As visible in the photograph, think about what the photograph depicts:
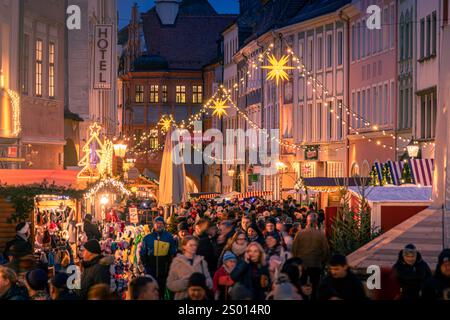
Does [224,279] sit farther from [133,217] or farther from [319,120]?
[319,120]

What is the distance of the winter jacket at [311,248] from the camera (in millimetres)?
18828

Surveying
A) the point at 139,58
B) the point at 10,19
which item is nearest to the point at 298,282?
the point at 10,19

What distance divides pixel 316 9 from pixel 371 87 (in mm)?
10903

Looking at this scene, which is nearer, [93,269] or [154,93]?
[93,269]

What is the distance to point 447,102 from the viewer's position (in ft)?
68.6

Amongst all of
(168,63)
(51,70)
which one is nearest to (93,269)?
(51,70)

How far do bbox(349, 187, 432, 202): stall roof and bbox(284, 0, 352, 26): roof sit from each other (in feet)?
88.1

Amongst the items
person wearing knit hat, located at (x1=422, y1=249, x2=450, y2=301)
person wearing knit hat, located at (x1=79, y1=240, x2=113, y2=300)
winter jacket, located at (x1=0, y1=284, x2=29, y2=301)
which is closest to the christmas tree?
Result: person wearing knit hat, located at (x1=79, y1=240, x2=113, y2=300)

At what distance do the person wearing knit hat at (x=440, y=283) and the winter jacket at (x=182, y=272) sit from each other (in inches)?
95.7

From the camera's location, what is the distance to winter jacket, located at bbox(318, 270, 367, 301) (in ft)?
38.9

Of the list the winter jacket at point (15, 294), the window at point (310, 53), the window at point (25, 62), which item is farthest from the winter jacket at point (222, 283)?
the window at point (310, 53)

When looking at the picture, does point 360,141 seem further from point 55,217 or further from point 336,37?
point 55,217

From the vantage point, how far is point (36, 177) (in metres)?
25.7

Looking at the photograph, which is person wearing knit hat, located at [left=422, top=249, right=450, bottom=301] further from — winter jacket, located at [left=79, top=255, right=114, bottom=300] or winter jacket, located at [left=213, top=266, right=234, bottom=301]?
winter jacket, located at [left=79, top=255, right=114, bottom=300]
